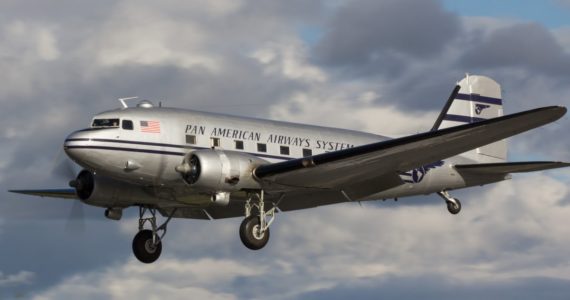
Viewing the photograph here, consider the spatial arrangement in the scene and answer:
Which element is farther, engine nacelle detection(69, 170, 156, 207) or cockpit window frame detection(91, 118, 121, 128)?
engine nacelle detection(69, 170, 156, 207)

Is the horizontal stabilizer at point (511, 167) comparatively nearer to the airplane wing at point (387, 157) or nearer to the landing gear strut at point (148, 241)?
the airplane wing at point (387, 157)

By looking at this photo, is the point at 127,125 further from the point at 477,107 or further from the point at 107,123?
the point at 477,107

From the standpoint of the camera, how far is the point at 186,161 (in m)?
28.1

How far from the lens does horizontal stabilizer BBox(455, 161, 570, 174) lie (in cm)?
3045

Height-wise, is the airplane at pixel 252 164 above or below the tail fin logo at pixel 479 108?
below

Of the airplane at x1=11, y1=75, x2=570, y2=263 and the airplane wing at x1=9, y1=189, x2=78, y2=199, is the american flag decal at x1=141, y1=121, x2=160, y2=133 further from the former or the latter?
the airplane wing at x1=9, y1=189, x2=78, y2=199

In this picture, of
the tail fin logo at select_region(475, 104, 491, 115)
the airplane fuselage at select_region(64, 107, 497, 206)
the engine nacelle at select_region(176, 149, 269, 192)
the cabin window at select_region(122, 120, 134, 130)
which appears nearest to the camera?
the engine nacelle at select_region(176, 149, 269, 192)

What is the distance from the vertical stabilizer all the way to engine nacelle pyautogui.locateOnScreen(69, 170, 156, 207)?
10667mm

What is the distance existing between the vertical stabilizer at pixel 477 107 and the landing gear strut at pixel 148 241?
33.1ft

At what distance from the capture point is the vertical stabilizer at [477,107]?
3553 cm

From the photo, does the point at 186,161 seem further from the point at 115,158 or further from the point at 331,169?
the point at 331,169

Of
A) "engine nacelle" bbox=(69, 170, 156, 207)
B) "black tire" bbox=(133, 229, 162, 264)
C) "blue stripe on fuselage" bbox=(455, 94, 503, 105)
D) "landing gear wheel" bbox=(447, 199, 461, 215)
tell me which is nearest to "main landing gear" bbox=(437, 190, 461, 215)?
"landing gear wheel" bbox=(447, 199, 461, 215)

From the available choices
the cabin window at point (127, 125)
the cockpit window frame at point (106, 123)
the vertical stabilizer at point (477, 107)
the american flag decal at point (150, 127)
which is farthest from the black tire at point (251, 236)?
the vertical stabilizer at point (477, 107)

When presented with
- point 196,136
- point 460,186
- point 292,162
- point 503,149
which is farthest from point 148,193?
point 503,149
